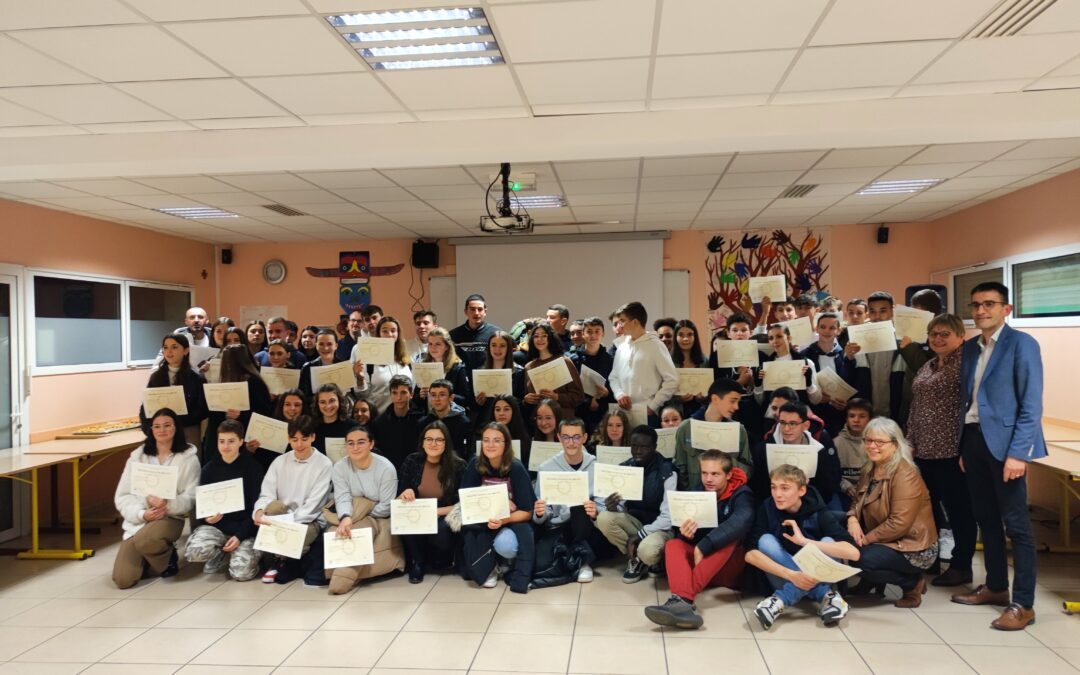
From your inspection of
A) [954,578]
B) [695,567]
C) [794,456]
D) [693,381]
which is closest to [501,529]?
[695,567]

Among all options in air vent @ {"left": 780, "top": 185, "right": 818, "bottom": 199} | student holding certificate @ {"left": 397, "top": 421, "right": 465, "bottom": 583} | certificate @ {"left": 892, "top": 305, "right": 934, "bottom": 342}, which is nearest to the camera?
student holding certificate @ {"left": 397, "top": 421, "right": 465, "bottom": 583}

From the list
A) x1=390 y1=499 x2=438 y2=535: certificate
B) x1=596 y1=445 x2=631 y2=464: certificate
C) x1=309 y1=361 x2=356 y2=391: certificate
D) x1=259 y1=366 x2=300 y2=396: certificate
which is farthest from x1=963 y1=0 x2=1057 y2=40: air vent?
x1=259 y1=366 x2=300 y2=396: certificate

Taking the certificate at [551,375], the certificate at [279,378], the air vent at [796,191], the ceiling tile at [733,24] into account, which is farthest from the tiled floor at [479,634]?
the air vent at [796,191]

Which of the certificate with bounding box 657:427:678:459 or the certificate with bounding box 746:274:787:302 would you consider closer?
the certificate with bounding box 657:427:678:459

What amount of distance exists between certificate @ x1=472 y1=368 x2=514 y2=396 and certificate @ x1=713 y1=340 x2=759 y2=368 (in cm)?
138

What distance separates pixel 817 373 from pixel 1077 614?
177 centimetres

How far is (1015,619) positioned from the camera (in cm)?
311

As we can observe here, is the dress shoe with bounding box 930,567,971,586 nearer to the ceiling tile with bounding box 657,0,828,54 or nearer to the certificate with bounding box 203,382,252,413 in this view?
the ceiling tile with bounding box 657,0,828,54

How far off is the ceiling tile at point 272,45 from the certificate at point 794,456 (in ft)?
9.61

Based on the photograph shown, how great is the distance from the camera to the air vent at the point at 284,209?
20.0 feet

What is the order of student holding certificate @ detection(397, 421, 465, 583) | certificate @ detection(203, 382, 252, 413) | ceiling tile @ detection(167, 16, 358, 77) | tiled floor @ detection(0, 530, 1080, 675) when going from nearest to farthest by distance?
ceiling tile @ detection(167, 16, 358, 77)
tiled floor @ detection(0, 530, 1080, 675)
student holding certificate @ detection(397, 421, 465, 583)
certificate @ detection(203, 382, 252, 413)

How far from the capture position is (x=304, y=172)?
16.1 ft

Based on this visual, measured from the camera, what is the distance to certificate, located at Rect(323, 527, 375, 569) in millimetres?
3713

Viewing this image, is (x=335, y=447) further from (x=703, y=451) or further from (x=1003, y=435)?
(x=1003, y=435)
